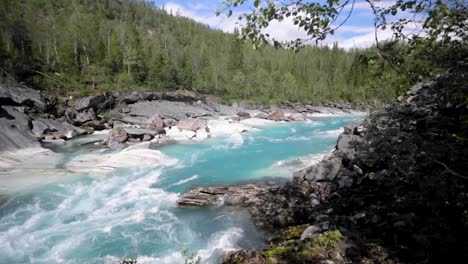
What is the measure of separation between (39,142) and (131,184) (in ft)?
49.0

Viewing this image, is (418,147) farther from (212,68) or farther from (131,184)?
(212,68)

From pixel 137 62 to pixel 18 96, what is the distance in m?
32.7

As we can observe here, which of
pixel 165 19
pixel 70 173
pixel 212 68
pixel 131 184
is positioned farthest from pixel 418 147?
pixel 165 19

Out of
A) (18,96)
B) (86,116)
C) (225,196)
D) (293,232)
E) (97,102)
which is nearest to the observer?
(293,232)

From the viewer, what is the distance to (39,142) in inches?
1076

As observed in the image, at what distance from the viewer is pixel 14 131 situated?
2681cm

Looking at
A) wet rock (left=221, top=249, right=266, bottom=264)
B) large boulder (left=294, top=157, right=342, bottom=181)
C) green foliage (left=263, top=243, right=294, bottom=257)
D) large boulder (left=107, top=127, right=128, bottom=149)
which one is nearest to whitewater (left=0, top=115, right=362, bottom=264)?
large boulder (left=107, top=127, right=128, bottom=149)

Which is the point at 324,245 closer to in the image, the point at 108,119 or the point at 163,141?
the point at 163,141

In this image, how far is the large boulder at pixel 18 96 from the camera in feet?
105

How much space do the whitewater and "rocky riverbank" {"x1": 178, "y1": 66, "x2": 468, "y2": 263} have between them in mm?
3119

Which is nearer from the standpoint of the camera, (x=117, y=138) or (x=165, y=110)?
(x=117, y=138)

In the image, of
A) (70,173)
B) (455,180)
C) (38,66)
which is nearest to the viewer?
(455,180)

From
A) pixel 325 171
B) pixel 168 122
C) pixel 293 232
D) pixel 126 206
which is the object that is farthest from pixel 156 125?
pixel 293 232

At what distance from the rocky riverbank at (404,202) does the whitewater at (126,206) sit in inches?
123
